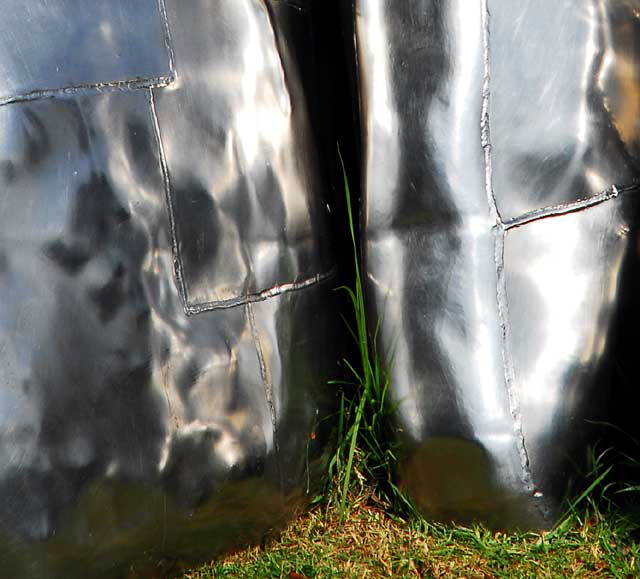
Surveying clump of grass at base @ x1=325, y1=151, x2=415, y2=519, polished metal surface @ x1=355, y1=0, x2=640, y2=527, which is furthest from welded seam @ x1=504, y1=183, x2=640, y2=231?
clump of grass at base @ x1=325, y1=151, x2=415, y2=519

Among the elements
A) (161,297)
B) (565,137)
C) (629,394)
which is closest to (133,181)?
(161,297)

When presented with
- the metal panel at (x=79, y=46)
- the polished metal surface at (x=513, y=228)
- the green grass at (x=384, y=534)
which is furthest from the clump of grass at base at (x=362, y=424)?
the metal panel at (x=79, y=46)

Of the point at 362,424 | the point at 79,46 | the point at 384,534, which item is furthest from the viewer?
the point at 362,424

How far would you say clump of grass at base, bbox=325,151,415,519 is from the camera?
1.97m

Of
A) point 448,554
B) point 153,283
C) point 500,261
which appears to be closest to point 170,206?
point 153,283

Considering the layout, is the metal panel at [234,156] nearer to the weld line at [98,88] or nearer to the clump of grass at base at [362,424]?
the weld line at [98,88]

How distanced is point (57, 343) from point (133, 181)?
30 cm

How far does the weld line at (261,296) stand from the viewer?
1745 millimetres

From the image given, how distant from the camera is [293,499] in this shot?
1928 millimetres

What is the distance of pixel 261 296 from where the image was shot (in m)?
1.83

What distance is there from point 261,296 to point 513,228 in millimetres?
471

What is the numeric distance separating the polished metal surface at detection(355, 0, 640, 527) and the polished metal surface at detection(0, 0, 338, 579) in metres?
0.24

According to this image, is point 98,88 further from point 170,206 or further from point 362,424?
point 362,424

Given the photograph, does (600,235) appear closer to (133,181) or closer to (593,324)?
(593,324)
